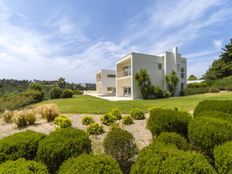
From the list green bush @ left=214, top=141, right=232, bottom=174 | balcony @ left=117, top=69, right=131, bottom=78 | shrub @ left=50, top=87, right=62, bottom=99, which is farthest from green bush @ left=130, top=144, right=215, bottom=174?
shrub @ left=50, top=87, right=62, bottom=99

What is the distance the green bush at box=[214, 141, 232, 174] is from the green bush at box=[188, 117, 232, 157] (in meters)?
0.62

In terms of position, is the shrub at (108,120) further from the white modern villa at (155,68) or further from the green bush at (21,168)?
the white modern villa at (155,68)

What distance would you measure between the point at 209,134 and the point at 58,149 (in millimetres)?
3366

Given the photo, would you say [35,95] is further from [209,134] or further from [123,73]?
[209,134]

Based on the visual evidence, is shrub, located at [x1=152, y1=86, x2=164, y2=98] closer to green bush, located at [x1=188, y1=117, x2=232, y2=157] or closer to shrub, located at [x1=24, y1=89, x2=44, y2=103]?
shrub, located at [x1=24, y1=89, x2=44, y2=103]

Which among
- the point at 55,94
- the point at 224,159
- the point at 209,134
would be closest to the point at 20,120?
the point at 209,134

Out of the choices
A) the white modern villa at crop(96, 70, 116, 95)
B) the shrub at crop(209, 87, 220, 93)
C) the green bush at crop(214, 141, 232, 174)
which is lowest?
the green bush at crop(214, 141, 232, 174)

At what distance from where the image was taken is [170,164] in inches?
114

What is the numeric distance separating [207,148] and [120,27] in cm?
1972

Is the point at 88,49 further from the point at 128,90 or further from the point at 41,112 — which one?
the point at 41,112

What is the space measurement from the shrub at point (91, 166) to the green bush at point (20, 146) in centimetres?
137

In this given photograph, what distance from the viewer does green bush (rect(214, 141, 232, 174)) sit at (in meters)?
3.42

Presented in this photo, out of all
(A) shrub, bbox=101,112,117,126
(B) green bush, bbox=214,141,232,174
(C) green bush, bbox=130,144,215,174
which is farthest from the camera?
(A) shrub, bbox=101,112,117,126

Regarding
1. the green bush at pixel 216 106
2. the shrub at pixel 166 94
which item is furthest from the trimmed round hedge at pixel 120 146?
the shrub at pixel 166 94
